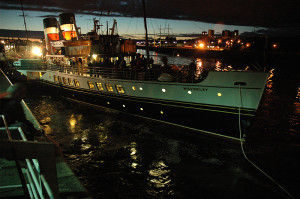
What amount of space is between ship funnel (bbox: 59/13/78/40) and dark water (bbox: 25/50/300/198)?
17004mm

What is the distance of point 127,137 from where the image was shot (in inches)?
595

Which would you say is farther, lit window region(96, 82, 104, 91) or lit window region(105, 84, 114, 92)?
lit window region(96, 82, 104, 91)

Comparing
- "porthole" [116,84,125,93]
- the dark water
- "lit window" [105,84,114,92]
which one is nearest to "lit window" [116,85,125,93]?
"porthole" [116,84,125,93]

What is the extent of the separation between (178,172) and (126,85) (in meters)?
9.80

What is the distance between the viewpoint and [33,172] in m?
2.98

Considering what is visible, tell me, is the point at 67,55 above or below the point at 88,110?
above

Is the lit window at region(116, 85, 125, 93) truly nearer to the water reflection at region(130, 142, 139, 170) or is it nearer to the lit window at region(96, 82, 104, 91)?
the lit window at region(96, 82, 104, 91)

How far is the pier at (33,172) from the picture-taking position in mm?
2203

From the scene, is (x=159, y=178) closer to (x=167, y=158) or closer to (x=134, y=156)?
(x=167, y=158)

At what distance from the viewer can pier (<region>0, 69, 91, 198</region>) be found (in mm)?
2203

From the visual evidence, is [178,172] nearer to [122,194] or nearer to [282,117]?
[122,194]

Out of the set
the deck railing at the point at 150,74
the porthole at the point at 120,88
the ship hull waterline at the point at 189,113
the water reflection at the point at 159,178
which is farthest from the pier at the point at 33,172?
the porthole at the point at 120,88

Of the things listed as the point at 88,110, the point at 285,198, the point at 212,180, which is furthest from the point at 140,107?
the point at 285,198

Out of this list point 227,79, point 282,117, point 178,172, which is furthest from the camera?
point 282,117
